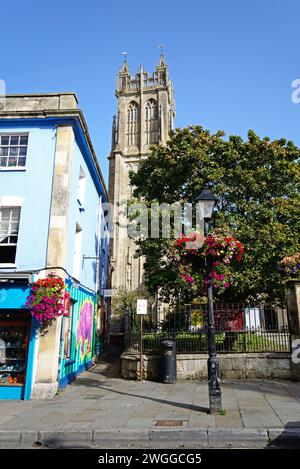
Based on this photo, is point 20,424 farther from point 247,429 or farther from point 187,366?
point 187,366

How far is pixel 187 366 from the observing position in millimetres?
12422

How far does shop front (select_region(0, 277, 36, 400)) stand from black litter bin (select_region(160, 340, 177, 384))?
428 cm

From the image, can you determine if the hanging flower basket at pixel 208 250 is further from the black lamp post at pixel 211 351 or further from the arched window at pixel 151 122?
the arched window at pixel 151 122

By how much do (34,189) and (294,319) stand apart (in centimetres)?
950

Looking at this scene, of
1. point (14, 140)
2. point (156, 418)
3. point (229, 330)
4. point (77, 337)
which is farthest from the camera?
point (77, 337)

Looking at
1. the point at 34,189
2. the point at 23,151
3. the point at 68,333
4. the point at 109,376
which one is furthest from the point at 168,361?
the point at 23,151

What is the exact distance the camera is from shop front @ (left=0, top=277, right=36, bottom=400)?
33.1ft

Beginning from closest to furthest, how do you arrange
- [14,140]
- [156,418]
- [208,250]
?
[156,418] < [208,250] < [14,140]

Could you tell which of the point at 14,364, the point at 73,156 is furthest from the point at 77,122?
the point at 14,364

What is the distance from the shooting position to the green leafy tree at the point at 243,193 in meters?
14.0

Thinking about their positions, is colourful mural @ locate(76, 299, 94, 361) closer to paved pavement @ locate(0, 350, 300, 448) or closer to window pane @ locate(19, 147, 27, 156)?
paved pavement @ locate(0, 350, 300, 448)

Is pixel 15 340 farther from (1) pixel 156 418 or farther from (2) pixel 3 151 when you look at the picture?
(2) pixel 3 151

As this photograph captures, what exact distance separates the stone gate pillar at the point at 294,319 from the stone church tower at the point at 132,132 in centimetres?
3498

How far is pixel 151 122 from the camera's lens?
57781 millimetres
